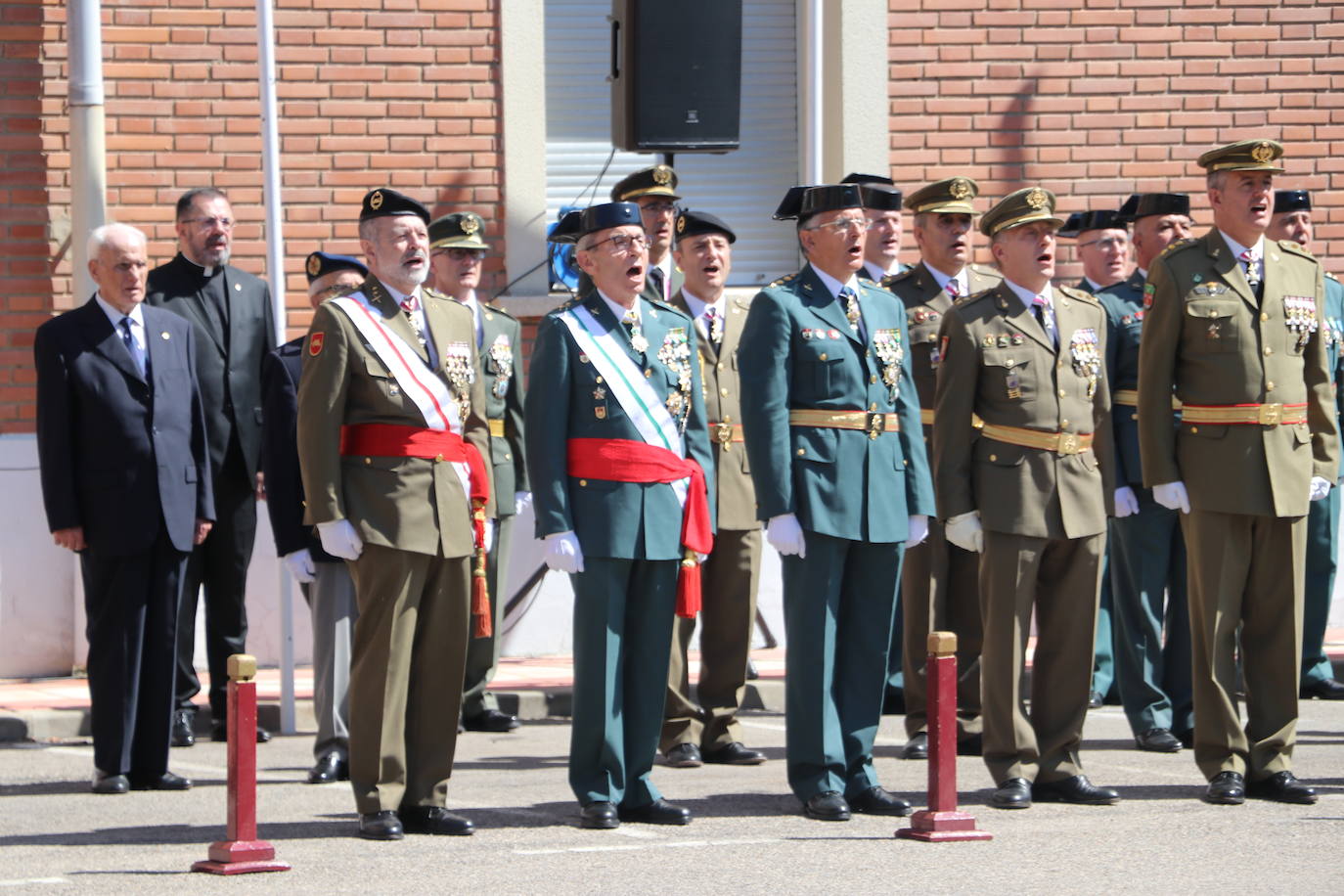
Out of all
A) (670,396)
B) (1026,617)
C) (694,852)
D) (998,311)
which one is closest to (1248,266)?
(998,311)

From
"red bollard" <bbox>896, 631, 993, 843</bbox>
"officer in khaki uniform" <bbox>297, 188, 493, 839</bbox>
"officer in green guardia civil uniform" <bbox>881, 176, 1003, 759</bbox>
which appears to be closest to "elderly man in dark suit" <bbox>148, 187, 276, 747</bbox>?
"officer in khaki uniform" <bbox>297, 188, 493, 839</bbox>

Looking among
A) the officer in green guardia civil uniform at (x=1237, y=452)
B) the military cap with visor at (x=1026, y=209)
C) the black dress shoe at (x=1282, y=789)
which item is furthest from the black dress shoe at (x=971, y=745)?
the military cap with visor at (x=1026, y=209)

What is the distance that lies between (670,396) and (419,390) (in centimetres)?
85

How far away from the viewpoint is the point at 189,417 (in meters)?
8.60

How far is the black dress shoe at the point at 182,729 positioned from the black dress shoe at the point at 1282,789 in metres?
4.35

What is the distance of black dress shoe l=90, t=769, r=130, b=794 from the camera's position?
8180 millimetres

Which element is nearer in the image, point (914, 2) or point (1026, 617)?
point (1026, 617)

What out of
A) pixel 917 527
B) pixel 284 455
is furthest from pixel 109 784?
pixel 917 527

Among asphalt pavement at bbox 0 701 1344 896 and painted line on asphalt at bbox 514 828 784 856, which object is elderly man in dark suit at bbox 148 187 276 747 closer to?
asphalt pavement at bbox 0 701 1344 896

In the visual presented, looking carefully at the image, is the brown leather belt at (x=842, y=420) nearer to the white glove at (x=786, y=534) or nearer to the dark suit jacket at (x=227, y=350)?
the white glove at (x=786, y=534)

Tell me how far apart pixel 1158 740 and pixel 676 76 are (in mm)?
3886

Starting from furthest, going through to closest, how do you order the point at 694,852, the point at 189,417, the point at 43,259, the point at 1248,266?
the point at 43,259 → the point at 189,417 → the point at 1248,266 → the point at 694,852

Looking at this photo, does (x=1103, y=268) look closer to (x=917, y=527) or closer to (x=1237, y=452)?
(x=1237, y=452)

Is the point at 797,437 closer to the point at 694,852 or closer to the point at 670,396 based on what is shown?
the point at 670,396
